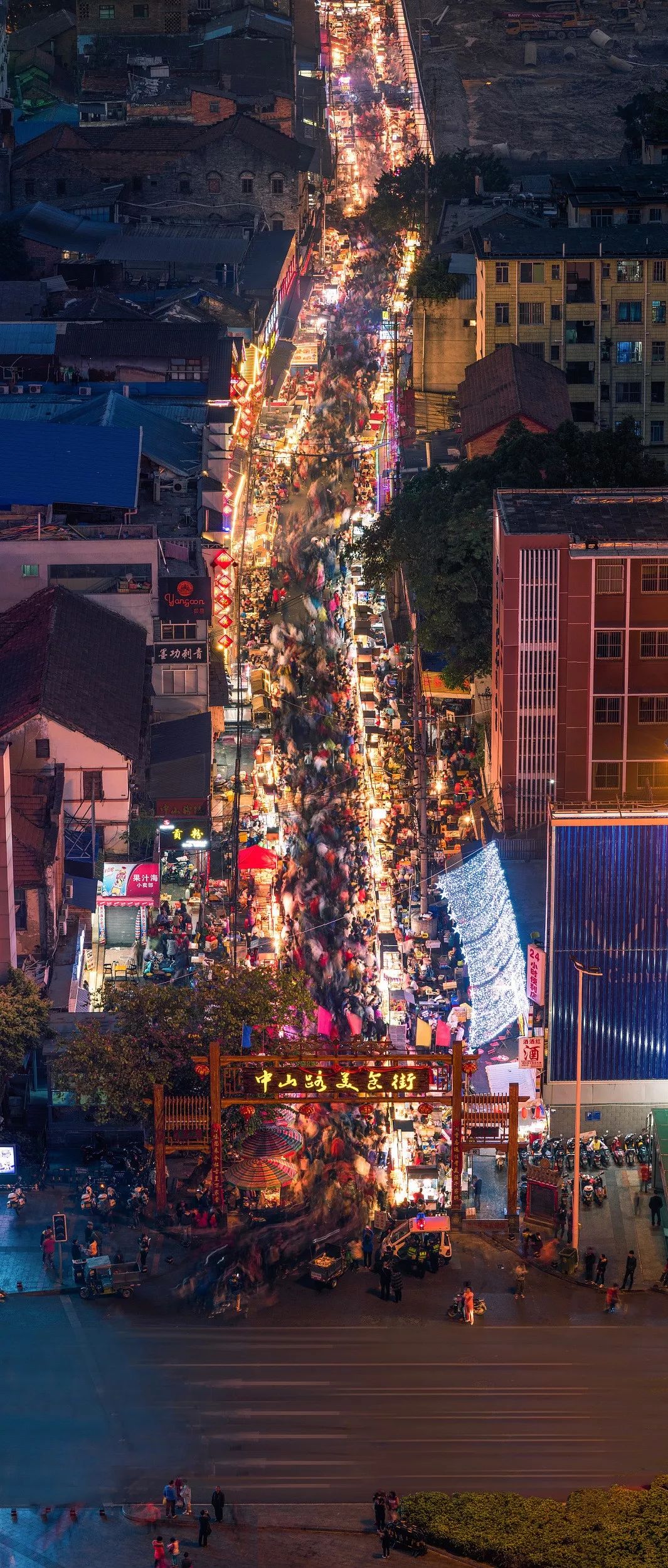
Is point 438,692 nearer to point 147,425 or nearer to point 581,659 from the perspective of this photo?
point 581,659

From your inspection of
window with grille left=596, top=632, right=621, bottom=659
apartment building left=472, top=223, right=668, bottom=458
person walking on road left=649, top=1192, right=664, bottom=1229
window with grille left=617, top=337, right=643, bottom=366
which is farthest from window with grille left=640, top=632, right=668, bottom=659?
window with grille left=617, top=337, right=643, bottom=366

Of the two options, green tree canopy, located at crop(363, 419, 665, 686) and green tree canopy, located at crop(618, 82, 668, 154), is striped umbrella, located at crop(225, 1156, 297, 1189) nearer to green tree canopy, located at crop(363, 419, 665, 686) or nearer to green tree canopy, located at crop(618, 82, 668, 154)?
green tree canopy, located at crop(363, 419, 665, 686)

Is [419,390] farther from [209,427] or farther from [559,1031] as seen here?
[559,1031]

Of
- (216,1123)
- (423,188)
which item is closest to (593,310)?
A: (423,188)

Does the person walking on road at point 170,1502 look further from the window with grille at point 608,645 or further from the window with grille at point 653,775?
the window with grille at point 608,645

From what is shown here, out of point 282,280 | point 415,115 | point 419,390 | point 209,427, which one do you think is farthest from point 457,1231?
point 415,115

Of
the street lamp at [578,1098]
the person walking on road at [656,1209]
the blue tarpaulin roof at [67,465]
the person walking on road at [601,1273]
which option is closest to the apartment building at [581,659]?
the street lamp at [578,1098]
